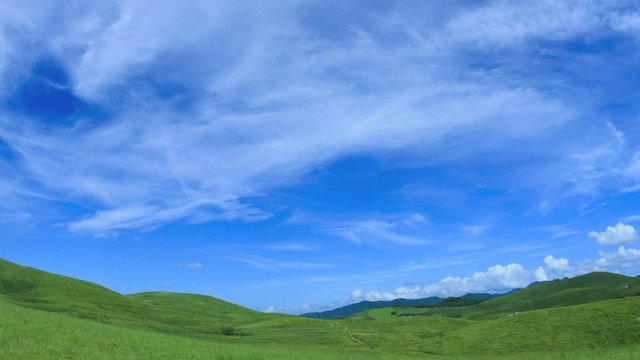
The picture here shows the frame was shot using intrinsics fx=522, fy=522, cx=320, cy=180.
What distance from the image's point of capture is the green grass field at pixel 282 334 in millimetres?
50406

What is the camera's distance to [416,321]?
11275 centimetres

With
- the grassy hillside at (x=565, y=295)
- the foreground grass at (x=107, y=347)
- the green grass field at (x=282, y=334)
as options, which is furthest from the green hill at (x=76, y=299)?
the grassy hillside at (x=565, y=295)

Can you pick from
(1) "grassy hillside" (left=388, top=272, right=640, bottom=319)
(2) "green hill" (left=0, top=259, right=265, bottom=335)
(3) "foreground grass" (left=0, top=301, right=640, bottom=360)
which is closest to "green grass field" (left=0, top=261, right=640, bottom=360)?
(3) "foreground grass" (left=0, top=301, right=640, bottom=360)

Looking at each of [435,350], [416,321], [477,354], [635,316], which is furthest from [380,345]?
[635,316]

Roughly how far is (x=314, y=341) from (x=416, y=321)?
117 feet

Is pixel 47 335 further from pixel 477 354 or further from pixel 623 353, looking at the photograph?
pixel 623 353

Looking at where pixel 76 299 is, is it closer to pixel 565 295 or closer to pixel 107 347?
pixel 107 347

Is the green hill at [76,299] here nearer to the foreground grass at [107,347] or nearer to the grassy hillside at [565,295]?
the foreground grass at [107,347]

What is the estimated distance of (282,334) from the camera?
91.8 meters

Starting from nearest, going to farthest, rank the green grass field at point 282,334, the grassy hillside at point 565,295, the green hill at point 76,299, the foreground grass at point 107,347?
1. the foreground grass at point 107,347
2. the green grass field at point 282,334
3. the green hill at point 76,299
4. the grassy hillside at point 565,295

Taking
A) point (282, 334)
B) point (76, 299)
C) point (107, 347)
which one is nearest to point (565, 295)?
point (282, 334)

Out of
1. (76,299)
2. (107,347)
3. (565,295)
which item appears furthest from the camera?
(565,295)

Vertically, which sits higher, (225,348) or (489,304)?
(489,304)

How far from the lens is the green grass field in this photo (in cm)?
5041
